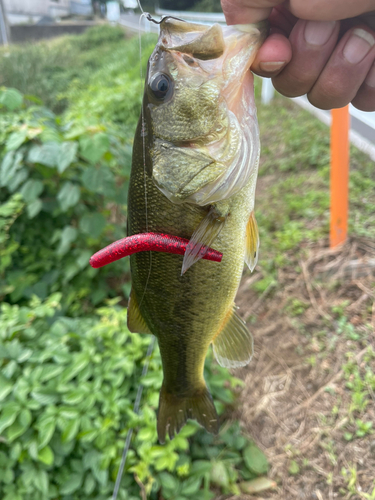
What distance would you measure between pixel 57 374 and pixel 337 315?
204cm

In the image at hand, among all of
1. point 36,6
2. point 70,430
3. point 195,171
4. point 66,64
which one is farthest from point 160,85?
point 66,64

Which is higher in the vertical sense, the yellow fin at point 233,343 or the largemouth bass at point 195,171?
the largemouth bass at point 195,171

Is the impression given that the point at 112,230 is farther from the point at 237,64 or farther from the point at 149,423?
the point at 237,64

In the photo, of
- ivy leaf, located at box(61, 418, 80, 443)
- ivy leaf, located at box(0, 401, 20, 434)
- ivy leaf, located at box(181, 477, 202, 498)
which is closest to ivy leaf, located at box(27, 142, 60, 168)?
ivy leaf, located at box(0, 401, 20, 434)

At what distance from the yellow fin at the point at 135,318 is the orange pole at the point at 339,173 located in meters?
2.24

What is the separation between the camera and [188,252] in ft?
2.86

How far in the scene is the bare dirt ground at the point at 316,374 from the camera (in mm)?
2059

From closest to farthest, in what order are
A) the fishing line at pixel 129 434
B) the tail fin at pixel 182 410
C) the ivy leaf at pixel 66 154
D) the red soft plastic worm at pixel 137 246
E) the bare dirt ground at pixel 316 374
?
the red soft plastic worm at pixel 137 246 → the tail fin at pixel 182 410 → the fishing line at pixel 129 434 → the bare dirt ground at pixel 316 374 → the ivy leaf at pixel 66 154

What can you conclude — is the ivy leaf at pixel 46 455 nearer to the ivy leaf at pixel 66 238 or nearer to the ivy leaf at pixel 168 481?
the ivy leaf at pixel 168 481

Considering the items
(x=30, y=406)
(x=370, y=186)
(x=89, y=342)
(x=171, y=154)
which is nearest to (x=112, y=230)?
(x=89, y=342)

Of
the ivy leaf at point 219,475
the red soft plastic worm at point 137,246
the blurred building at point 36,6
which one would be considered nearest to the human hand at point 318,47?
the red soft plastic worm at point 137,246

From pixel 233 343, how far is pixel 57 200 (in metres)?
2.26

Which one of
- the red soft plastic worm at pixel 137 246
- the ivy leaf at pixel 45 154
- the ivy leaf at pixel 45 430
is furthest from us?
the ivy leaf at pixel 45 154

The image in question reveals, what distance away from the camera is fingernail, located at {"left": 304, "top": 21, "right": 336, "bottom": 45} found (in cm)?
101
